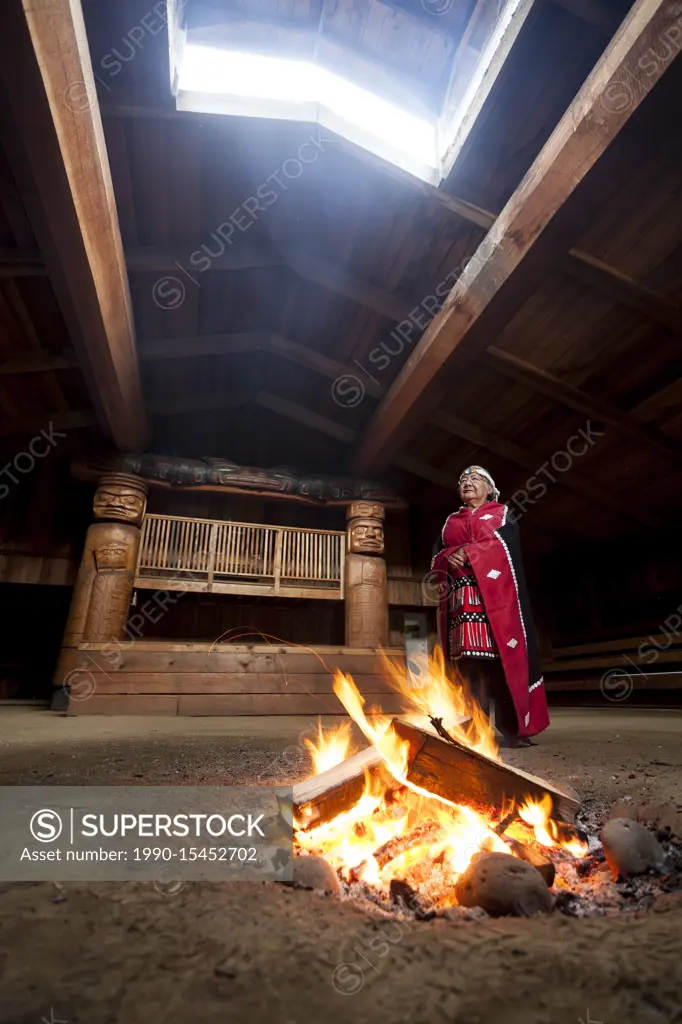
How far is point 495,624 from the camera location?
3023mm

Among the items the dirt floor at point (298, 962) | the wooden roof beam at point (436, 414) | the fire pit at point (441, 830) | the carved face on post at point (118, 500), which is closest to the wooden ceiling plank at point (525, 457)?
the wooden roof beam at point (436, 414)

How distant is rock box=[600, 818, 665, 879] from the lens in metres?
1.31

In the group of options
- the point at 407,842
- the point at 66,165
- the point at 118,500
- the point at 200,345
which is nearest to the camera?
the point at 407,842

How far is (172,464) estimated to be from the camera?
6430 millimetres

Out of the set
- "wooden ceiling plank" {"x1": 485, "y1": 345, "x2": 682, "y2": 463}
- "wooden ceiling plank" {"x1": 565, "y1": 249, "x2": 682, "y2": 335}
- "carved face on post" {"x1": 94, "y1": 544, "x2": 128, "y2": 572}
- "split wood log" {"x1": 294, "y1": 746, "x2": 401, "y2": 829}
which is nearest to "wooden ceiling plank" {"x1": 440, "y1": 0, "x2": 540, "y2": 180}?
"wooden ceiling plank" {"x1": 565, "y1": 249, "x2": 682, "y2": 335}

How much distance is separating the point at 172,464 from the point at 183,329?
181 centimetres

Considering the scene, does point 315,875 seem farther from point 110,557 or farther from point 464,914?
point 110,557

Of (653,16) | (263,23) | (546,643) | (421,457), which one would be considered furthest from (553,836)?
(546,643)

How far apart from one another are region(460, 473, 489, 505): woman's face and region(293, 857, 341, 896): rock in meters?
→ 2.69

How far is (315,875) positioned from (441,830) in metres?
0.55

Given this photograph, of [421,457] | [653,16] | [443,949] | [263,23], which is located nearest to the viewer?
[443,949]

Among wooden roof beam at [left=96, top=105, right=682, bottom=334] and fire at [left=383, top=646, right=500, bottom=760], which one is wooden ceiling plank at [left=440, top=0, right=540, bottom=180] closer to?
wooden roof beam at [left=96, top=105, right=682, bottom=334]

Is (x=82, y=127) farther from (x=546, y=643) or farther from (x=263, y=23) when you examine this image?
(x=546, y=643)

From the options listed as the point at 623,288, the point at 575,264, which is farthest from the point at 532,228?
the point at 623,288
